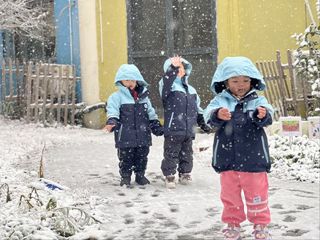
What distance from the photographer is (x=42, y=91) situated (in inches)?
520

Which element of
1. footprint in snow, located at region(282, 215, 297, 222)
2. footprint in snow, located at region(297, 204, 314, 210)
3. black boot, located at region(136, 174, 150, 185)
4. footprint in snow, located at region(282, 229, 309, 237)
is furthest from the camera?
black boot, located at region(136, 174, 150, 185)

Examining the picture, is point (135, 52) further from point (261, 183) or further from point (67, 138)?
point (261, 183)

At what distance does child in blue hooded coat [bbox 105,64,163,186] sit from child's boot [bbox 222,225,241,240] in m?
2.46

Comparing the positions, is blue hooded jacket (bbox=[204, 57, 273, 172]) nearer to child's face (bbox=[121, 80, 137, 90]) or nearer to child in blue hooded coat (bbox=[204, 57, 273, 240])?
child in blue hooded coat (bbox=[204, 57, 273, 240])

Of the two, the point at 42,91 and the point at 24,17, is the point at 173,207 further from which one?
the point at 24,17

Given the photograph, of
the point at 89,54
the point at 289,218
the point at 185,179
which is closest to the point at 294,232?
the point at 289,218

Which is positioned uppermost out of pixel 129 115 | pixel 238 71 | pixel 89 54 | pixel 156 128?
pixel 89 54

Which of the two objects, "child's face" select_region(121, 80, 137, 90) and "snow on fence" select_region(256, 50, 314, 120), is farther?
"snow on fence" select_region(256, 50, 314, 120)

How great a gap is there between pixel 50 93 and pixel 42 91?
22 cm

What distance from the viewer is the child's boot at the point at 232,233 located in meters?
4.02

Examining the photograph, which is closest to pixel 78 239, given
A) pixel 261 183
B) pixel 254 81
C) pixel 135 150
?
pixel 261 183

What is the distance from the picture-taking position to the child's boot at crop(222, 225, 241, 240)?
13.2ft

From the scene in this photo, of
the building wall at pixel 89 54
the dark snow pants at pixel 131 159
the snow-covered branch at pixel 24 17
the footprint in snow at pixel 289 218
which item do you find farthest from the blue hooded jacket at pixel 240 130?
the building wall at pixel 89 54

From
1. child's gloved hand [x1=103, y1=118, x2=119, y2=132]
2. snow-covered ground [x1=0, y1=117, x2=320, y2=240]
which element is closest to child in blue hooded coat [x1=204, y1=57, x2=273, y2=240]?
snow-covered ground [x1=0, y1=117, x2=320, y2=240]
